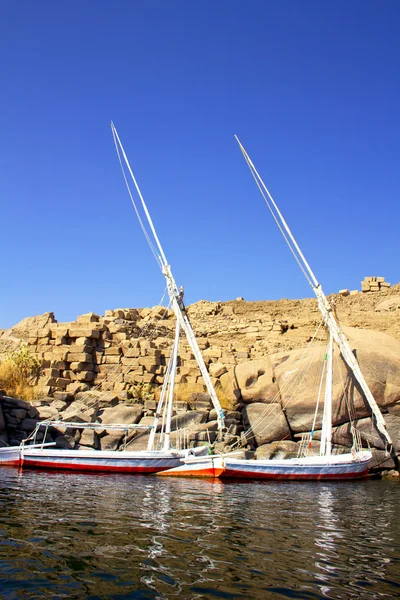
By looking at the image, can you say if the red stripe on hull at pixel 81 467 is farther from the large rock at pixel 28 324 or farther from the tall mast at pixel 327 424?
the large rock at pixel 28 324

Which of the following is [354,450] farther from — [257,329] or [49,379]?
[257,329]

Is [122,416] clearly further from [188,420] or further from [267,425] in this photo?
[267,425]

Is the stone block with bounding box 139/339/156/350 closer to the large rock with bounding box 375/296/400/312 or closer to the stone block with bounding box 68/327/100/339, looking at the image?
the stone block with bounding box 68/327/100/339

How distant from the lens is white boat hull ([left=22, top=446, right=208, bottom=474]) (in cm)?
2077

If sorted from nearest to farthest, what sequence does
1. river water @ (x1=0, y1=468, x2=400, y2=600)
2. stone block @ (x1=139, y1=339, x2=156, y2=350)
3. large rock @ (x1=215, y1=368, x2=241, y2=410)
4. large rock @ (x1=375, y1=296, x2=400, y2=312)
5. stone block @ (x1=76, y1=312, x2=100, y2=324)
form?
river water @ (x1=0, y1=468, x2=400, y2=600), large rock @ (x1=215, y1=368, x2=241, y2=410), stone block @ (x1=139, y1=339, x2=156, y2=350), stone block @ (x1=76, y1=312, x2=100, y2=324), large rock @ (x1=375, y1=296, x2=400, y2=312)

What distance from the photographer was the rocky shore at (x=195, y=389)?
24078mm

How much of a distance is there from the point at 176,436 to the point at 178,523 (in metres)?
12.4

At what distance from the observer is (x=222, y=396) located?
2655 centimetres

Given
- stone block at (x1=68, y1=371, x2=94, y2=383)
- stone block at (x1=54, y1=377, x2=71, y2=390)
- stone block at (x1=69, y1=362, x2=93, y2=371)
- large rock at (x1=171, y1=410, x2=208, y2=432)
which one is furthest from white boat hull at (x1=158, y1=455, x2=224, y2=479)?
stone block at (x1=69, y1=362, x2=93, y2=371)

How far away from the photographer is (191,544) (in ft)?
30.7


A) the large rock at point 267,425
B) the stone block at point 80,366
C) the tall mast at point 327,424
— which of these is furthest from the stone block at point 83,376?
the tall mast at point 327,424

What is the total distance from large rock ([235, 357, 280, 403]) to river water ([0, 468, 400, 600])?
9.29 m

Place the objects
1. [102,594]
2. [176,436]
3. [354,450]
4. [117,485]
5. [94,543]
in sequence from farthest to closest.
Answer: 1. [176,436]
2. [354,450]
3. [117,485]
4. [94,543]
5. [102,594]

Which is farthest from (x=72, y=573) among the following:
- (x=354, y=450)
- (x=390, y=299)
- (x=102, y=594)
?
(x=390, y=299)
